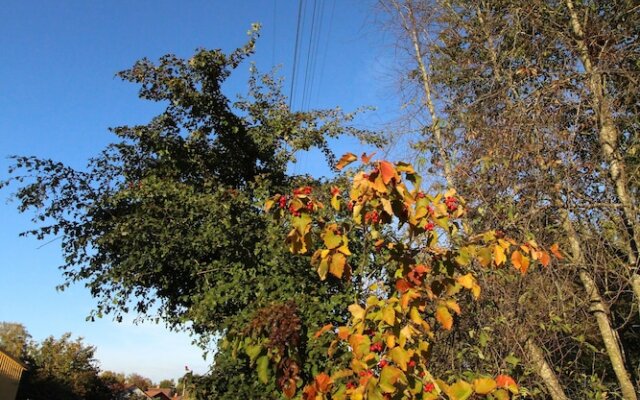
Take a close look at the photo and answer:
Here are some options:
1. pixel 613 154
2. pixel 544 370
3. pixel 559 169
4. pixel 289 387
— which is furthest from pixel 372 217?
pixel 544 370

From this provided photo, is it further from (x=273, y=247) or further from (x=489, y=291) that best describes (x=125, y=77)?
(x=489, y=291)

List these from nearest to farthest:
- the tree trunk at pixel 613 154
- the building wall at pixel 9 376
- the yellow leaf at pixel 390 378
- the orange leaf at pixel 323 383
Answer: the yellow leaf at pixel 390 378, the orange leaf at pixel 323 383, the tree trunk at pixel 613 154, the building wall at pixel 9 376

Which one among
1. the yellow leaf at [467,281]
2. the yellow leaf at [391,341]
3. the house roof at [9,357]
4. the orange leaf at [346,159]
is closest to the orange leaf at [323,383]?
the yellow leaf at [391,341]

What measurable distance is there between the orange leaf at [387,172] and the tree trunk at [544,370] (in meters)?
2.31

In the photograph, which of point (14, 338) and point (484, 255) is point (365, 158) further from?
point (14, 338)

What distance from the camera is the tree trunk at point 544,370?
11.2ft

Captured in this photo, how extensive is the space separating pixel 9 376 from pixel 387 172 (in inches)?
1396

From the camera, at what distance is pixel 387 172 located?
68.2 inches

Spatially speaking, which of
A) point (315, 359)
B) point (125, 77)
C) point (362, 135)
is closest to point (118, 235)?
point (125, 77)

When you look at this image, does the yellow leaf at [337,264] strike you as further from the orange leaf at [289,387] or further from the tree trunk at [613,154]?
the tree trunk at [613,154]

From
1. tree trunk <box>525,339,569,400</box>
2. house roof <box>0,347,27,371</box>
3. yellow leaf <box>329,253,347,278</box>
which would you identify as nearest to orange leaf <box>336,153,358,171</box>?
yellow leaf <box>329,253,347,278</box>

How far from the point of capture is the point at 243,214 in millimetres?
6961

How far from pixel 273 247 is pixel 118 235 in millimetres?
2302

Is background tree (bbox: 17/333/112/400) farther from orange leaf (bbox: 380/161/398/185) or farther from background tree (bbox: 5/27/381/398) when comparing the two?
orange leaf (bbox: 380/161/398/185)
